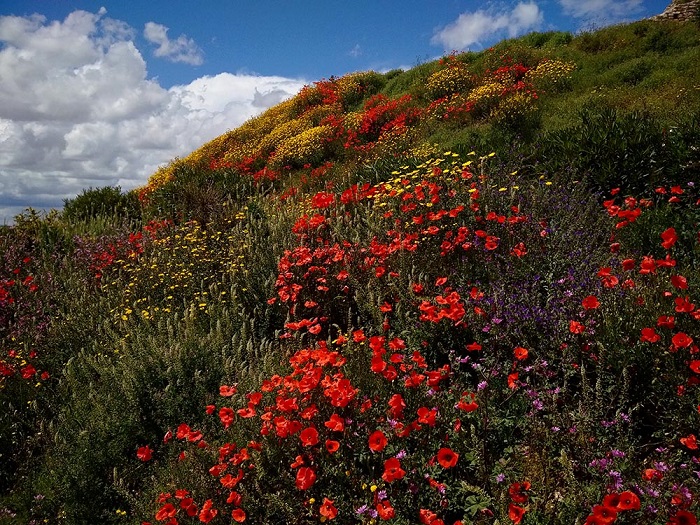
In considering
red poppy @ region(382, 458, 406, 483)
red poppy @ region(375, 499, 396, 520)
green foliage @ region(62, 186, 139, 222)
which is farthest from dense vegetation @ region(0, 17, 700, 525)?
green foliage @ region(62, 186, 139, 222)

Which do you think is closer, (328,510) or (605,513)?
(605,513)

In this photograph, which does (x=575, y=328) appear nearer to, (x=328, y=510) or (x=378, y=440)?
(x=378, y=440)

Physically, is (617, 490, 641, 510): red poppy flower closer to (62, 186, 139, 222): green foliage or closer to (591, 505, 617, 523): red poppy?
(591, 505, 617, 523): red poppy

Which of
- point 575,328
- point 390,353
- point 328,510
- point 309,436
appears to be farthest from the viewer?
point 390,353

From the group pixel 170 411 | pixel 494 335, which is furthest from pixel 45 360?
pixel 494 335

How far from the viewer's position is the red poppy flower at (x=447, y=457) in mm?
2369

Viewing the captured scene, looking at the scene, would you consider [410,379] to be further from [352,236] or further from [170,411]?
[352,236]

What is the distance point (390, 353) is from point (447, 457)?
1.30 metres

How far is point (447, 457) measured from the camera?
2.43 meters

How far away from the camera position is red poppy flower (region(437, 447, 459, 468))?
2.37m

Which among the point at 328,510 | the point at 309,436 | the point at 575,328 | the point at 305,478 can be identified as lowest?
the point at 328,510

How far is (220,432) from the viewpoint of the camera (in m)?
3.35

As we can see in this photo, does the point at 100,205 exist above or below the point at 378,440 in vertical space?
above

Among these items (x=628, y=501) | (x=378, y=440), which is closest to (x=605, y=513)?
(x=628, y=501)
